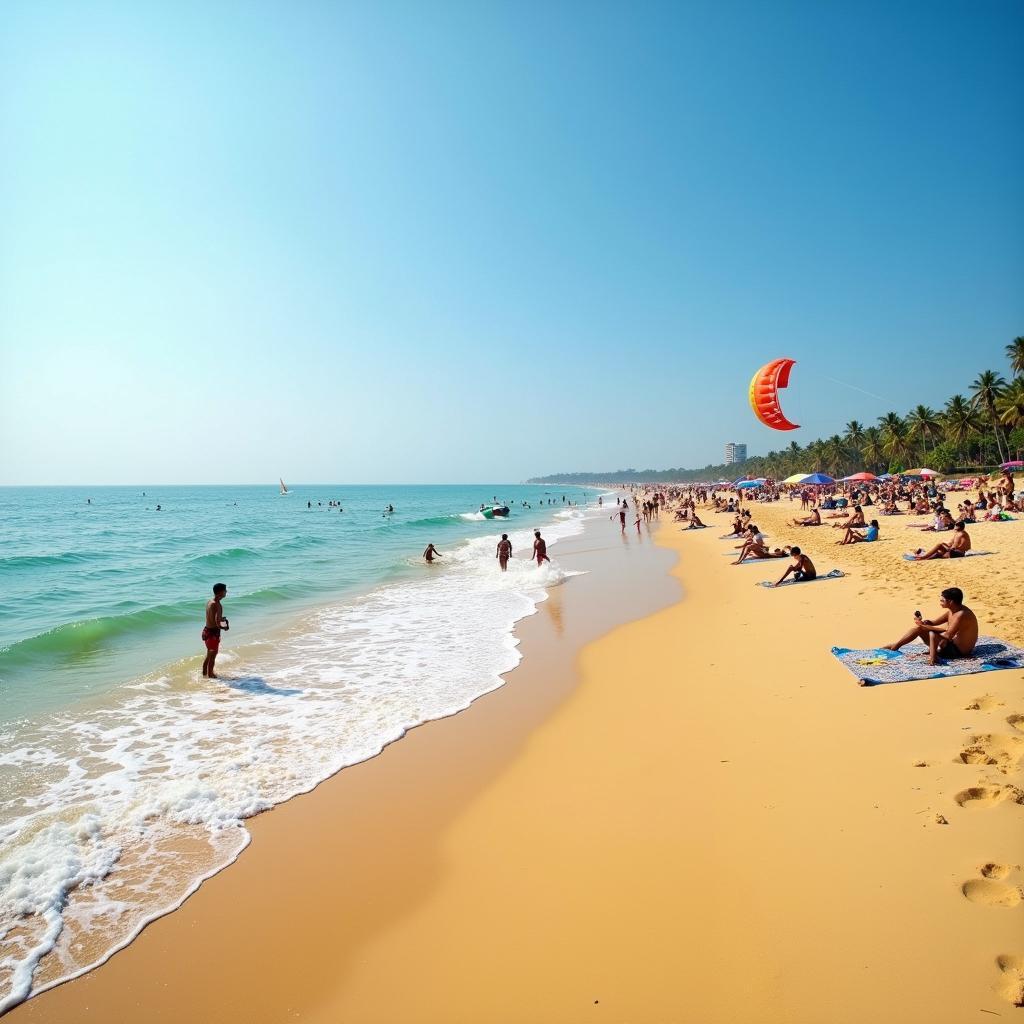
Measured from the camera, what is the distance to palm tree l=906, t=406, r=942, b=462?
68.4m

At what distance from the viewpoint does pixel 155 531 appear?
4556cm

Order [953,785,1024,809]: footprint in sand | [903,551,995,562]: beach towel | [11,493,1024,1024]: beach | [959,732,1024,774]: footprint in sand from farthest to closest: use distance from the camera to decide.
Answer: [903,551,995,562]: beach towel → [959,732,1024,774]: footprint in sand → [953,785,1024,809]: footprint in sand → [11,493,1024,1024]: beach

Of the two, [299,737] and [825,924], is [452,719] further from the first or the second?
[825,924]

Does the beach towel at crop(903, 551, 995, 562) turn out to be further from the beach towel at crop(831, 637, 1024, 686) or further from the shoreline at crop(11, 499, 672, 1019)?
the beach towel at crop(831, 637, 1024, 686)

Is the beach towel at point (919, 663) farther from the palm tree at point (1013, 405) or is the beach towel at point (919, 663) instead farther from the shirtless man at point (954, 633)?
the palm tree at point (1013, 405)

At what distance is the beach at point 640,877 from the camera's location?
3.01 metres

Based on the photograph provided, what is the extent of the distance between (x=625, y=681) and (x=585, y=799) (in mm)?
3356

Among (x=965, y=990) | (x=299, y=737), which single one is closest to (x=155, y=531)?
(x=299, y=737)

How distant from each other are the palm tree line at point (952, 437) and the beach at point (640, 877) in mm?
58493

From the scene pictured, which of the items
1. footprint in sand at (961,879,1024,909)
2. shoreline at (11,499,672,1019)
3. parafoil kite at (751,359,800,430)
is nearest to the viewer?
footprint in sand at (961,879,1024,909)

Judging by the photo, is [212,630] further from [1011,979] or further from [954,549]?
[954,549]

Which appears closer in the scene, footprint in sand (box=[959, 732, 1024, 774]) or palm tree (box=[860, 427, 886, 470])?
footprint in sand (box=[959, 732, 1024, 774])

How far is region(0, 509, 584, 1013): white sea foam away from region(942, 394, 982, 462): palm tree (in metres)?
70.1

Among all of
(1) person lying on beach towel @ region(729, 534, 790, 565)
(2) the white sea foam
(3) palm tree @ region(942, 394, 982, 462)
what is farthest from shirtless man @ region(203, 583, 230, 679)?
(3) palm tree @ region(942, 394, 982, 462)
